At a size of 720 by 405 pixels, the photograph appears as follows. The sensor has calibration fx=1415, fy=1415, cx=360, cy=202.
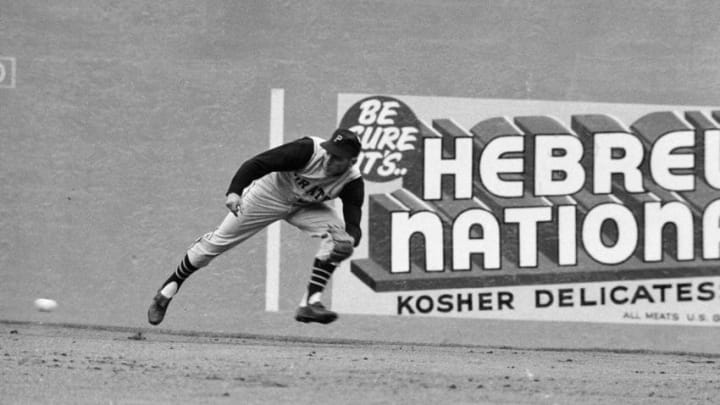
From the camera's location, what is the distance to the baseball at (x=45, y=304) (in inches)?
486

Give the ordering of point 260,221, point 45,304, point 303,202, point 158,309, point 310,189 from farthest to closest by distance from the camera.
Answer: point 45,304 → point 158,309 → point 260,221 → point 303,202 → point 310,189

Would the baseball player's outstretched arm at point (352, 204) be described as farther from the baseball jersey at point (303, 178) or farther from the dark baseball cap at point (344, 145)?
the dark baseball cap at point (344, 145)

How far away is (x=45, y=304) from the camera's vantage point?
12.4m

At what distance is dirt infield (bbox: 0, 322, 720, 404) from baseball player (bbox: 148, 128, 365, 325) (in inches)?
24.1

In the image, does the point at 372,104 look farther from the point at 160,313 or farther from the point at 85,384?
the point at 85,384

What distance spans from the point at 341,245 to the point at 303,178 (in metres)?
0.57

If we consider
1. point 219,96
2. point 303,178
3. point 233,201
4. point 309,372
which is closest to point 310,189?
point 303,178

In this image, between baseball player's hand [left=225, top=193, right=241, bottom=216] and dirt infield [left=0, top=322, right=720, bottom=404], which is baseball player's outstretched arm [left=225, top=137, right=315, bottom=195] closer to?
baseball player's hand [left=225, top=193, right=241, bottom=216]

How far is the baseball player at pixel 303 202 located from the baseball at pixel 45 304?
2020 millimetres

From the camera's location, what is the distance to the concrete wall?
41.5 ft

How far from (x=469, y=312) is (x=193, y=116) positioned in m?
3.07

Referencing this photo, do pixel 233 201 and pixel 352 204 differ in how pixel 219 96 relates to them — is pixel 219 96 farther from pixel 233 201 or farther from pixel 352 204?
pixel 233 201

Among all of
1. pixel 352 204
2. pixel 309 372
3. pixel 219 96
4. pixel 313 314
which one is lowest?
pixel 309 372

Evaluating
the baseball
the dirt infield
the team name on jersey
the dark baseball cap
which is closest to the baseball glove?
the team name on jersey
